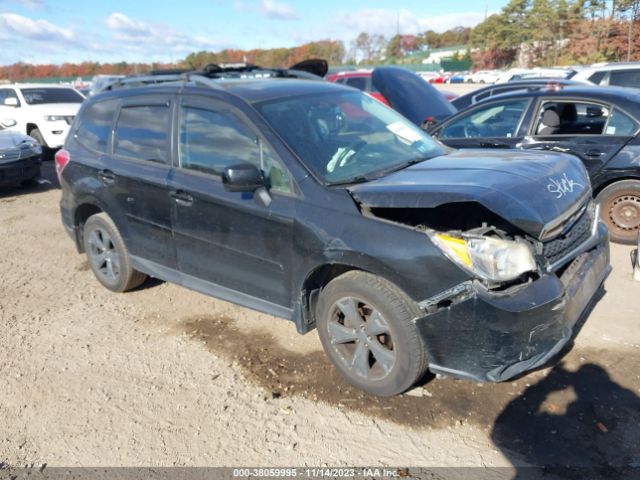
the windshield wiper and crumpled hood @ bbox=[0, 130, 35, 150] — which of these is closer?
the windshield wiper

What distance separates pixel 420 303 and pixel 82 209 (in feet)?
11.8

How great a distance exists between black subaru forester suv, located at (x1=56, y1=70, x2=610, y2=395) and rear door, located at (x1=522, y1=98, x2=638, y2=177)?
6.68ft

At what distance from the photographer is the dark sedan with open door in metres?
5.40

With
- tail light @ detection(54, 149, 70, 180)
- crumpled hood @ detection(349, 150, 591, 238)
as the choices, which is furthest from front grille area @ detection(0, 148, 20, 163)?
crumpled hood @ detection(349, 150, 591, 238)

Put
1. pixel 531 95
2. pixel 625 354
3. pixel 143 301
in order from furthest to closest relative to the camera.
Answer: pixel 531 95 → pixel 143 301 → pixel 625 354

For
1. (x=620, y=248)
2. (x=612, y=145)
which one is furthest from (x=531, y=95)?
(x=620, y=248)

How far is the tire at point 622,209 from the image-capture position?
5.45m

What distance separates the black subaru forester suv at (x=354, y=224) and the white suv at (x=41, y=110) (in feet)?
29.5

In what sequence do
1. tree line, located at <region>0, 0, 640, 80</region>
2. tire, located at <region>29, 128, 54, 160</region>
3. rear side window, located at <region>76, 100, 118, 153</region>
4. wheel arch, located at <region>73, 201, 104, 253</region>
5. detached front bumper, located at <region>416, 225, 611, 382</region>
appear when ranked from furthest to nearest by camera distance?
tree line, located at <region>0, 0, 640, 80</region>
tire, located at <region>29, 128, 54, 160</region>
wheel arch, located at <region>73, 201, 104, 253</region>
rear side window, located at <region>76, 100, 118, 153</region>
detached front bumper, located at <region>416, 225, 611, 382</region>

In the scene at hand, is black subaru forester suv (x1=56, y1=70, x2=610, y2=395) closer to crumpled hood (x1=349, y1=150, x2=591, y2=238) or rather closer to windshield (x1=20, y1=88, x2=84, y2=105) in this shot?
crumpled hood (x1=349, y1=150, x2=591, y2=238)

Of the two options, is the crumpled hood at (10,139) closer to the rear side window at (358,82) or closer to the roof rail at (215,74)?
the roof rail at (215,74)

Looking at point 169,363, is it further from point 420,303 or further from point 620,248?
point 620,248

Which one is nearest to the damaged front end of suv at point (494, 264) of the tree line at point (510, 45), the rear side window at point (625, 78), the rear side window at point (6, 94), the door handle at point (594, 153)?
the door handle at point (594, 153)

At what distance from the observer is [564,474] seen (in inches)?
102
